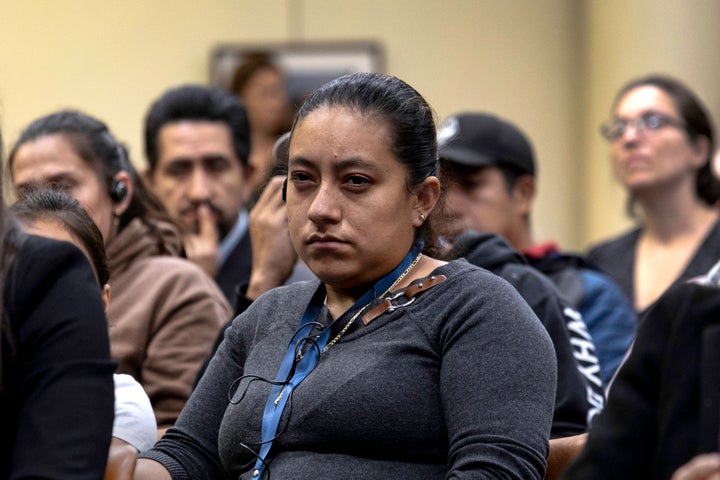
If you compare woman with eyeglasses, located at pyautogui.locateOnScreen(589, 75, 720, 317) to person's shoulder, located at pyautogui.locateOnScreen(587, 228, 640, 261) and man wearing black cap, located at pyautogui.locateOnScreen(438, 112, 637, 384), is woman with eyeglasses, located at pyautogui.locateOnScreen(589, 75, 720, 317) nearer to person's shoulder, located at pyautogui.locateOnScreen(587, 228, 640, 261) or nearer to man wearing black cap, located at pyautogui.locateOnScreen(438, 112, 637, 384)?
person's shoulder, located at pyautogui.locateOnScreen(587, 228, 640, 261)

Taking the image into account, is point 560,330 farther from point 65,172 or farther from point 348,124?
point 65,172

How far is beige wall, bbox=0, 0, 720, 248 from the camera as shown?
18.4 ft

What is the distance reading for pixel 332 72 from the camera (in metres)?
5.85

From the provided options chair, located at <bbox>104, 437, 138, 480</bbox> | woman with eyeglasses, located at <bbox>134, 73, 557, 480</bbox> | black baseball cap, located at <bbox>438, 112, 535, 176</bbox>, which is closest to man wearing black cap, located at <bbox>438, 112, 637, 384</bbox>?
black baseball cap, located at <bbox>438, 112, 535, 176</bbox>

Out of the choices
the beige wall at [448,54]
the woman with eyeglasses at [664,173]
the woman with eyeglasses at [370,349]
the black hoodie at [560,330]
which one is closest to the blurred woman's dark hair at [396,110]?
the woman with eyeglasses at [370,349]

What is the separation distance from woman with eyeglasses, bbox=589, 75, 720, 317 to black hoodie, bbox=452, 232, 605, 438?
4.94ft

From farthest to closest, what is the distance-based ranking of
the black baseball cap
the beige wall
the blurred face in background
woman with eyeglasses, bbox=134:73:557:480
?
1. the beige wall
2. the black baseball cap
3. the blurred face in background
4. woman with eyeglasses, bbox=134:73:557:480

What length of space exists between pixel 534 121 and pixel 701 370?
15.4ft

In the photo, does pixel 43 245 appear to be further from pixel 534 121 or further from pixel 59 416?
pixel 534 121

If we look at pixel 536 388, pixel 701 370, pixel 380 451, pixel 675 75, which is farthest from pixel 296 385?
pixel 675 75

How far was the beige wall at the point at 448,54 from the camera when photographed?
5613 mm

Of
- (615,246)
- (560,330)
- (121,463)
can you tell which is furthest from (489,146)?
(121,463)

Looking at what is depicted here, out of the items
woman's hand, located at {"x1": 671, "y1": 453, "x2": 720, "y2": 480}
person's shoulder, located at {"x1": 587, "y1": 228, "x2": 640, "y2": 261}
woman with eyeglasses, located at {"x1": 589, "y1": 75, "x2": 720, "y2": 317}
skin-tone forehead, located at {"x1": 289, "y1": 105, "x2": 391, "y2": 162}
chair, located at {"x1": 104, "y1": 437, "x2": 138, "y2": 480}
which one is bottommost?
person's shoulder, located at {"x1": 587, "y1": 228, "x2": 640, "y2": 261}

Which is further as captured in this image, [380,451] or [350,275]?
[350,275]
